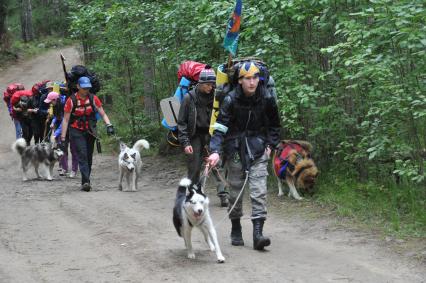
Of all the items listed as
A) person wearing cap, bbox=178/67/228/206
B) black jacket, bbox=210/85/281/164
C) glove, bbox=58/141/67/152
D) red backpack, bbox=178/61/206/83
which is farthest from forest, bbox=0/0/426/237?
glove, bbox=58/141/67/152

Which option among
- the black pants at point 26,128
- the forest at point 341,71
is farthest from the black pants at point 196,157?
the black pants at point 26,128

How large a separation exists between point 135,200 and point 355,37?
490 centimetres

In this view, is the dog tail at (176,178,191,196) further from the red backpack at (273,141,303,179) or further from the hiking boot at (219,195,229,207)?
the red backpack at (273,141,303,179)

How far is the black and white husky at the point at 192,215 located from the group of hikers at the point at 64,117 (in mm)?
5020

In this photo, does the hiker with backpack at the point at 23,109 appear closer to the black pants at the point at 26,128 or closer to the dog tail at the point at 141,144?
the black pants at the point at 26,128

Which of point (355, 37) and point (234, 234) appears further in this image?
point (355, 37)

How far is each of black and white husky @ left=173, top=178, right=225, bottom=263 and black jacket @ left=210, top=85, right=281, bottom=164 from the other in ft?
1.80

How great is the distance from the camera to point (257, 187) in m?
7.00

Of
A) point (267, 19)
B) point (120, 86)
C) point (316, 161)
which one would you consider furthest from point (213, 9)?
point (120, 86)

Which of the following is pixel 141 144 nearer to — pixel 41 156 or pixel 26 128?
pixel 41 156

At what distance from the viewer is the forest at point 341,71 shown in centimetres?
799

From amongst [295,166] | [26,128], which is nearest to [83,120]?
[295,166]

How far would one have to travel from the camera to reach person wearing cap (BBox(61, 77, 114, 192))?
1165 centimetres

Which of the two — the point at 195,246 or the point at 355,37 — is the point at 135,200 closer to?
the point at 195,246
